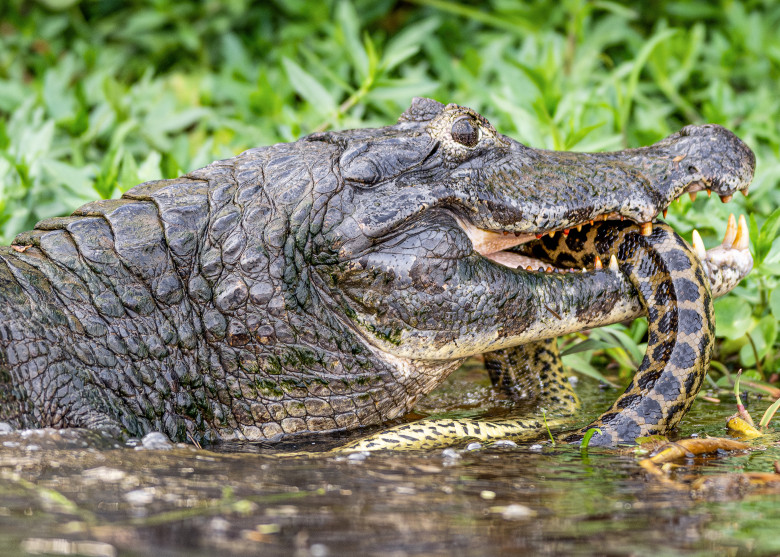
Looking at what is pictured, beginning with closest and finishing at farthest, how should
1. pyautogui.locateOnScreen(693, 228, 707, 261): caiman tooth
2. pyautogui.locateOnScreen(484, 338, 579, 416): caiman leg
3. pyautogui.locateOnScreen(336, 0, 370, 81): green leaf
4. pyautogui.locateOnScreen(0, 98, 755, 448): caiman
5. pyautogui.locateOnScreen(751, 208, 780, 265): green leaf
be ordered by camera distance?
pyautogui.locateOnScreen(0, 98, 755, 448): caiman < pyautogui.locateOnScreen(693, 228, 707, 261): caiman tooth < pyautogui.locateOnScreen(484, 338, 579, 416): caiman leg < pyautogui.locateOnScreen(751, 208, 780, 265): green leaf < pyautogui.locateOnScreen(336, 0, 370, 81): green leaf

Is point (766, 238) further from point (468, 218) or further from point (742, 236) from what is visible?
point (468, 218)

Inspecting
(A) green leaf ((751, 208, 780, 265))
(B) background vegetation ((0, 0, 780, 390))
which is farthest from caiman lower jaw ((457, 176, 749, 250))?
(B) background vegetation ((0, 0, 780, 390))

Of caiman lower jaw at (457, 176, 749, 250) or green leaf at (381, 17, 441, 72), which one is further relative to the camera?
green leaf at (381, 17, 441, 72)

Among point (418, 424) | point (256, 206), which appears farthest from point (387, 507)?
point (256, 206)

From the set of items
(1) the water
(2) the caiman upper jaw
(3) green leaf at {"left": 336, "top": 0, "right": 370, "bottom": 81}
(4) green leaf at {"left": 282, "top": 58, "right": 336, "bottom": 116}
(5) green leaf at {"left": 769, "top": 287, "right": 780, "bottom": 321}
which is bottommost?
(1) the water

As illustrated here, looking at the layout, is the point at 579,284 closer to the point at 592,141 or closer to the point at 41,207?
the point at 592,141

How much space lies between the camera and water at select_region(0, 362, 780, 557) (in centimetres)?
217

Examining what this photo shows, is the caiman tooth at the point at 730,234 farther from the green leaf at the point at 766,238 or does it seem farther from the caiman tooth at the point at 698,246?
the green leaf at the point at 766,238

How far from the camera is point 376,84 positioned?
5.42 m

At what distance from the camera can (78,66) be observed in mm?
7285

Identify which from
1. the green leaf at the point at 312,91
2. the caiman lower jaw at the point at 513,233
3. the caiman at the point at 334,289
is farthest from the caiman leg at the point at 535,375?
the green leaf at the point at 312,91

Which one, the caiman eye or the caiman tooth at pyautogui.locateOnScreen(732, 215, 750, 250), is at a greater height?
the caiman eye

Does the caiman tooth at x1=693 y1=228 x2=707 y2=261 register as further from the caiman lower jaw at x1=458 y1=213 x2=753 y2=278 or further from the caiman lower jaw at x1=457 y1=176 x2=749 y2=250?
the caiman lower jaw at x1=457 y1=176 x2=749 y2=250

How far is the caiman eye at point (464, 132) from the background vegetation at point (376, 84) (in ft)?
3.88
